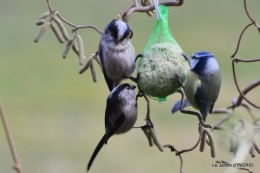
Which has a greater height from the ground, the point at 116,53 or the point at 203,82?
the point at 116,53

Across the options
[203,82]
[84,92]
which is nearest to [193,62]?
[203,82]

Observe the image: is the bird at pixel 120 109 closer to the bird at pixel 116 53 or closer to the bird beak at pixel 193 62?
the bird at pixel 116 53

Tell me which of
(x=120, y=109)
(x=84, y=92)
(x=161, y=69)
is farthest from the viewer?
(x=84, y=92)

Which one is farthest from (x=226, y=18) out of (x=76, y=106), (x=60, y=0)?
(x=76, y=106)

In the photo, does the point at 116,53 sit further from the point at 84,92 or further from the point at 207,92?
the point at 84,92

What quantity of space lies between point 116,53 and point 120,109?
284 millimetres

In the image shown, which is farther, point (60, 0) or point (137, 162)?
point (60, 0)

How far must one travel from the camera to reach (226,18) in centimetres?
1508

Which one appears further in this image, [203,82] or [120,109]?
[120,109]

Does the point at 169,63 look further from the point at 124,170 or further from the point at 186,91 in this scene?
the point at 124,170

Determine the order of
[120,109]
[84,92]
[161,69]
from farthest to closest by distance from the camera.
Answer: [84,92] < [120,109] < [161,69]

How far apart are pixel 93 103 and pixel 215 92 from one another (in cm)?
812

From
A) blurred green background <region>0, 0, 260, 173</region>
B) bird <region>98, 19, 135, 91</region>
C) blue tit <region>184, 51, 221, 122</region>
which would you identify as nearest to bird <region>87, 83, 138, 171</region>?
bird <region>98, 19, 135, 91</region>

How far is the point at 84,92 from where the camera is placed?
35.9 ft
